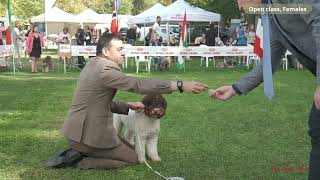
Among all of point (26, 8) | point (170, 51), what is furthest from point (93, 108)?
point (26, 8)

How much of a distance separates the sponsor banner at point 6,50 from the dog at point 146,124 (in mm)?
13696

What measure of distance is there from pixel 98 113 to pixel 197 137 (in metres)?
2.25

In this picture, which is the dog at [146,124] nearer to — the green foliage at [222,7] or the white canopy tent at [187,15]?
the white canopy tent at [187,15]

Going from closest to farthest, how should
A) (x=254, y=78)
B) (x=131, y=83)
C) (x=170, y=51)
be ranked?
(x=254, y=78), (x=131, y=83), (x=170, y=51)

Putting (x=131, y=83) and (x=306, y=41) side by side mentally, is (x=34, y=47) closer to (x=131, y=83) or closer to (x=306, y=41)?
(x=131, y=83)

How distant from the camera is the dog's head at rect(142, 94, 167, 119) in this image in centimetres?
552

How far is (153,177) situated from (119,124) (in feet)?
3.97

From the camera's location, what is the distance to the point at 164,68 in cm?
2050

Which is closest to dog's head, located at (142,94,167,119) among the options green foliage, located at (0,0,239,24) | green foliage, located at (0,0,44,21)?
green foliage, located at (0,0,239,24)

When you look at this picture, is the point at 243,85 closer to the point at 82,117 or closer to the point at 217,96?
the point at 217,96

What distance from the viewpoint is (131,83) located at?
498cm

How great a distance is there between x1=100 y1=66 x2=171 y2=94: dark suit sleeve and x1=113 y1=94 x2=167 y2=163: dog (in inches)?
20.3

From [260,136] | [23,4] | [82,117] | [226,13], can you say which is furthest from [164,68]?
[23,4]

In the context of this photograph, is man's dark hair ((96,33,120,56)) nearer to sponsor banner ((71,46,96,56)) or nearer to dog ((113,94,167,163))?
dog ((113,94,167,163))
